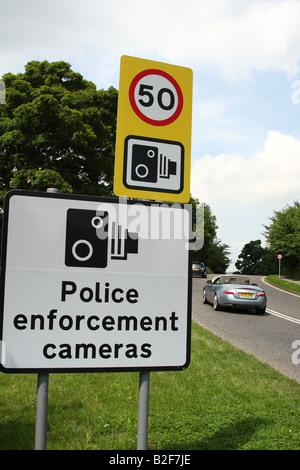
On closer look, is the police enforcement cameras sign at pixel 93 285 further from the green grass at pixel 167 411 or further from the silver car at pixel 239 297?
the silver car at pixel 239 297

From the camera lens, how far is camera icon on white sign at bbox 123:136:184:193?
2555 millimetres

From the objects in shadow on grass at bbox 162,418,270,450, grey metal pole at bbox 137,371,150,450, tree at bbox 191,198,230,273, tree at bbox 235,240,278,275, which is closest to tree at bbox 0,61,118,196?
shadow on grass at bbox 162,418,270,450

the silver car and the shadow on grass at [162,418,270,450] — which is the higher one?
the silver car

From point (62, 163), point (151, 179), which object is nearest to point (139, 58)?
point (151, 179)

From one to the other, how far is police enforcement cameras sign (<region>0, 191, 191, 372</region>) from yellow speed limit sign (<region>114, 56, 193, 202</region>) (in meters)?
0.24

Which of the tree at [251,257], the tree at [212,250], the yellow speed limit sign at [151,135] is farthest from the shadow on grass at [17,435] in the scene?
the tree at [251,257]

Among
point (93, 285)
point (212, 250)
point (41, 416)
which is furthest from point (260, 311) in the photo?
point (212, 250)

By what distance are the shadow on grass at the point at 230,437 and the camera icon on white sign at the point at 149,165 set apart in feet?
7.12

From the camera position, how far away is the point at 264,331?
415 inches

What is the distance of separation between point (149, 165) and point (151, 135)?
0.19 meters

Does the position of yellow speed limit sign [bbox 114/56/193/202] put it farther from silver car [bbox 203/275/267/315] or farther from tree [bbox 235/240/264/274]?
tree [bbox 235/240/264/274]

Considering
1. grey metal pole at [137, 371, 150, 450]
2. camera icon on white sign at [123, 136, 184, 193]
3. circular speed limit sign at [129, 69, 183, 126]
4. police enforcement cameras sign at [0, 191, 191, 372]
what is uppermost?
circular speed limit sign at [129, 69, 183, 126]

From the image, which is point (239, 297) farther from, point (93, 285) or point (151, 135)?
point (93, 285)

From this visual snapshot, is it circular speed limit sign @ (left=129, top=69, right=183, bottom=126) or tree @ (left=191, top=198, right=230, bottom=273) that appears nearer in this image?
circular speed limit sign @ (left=129, top=69, right=183, bottom=126)
